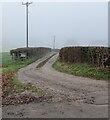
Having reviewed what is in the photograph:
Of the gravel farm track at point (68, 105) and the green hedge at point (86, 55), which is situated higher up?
the green hedge at point (86, 55)

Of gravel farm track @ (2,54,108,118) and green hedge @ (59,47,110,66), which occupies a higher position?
green hedge @ (59,47,110,66)

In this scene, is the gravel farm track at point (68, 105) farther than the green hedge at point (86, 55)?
No

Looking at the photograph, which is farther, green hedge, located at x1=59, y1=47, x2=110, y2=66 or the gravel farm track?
green hedge, located at x1=59, y1=47, x2=110, y2=66

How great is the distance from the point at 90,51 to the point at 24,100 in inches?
498

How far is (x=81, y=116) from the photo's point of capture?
9258mm

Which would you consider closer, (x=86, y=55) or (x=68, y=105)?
(x=68, y=105)

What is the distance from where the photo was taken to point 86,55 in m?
24.6

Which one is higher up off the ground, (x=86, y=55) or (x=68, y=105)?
(x=86, y=55)

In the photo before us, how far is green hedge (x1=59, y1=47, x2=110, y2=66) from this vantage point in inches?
833

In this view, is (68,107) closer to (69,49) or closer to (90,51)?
(90,51)

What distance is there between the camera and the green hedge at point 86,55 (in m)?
21.2

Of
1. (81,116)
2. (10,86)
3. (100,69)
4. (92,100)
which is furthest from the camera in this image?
(100,69)

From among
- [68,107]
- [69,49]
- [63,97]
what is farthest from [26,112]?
[69,49]

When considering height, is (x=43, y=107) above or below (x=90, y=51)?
below
